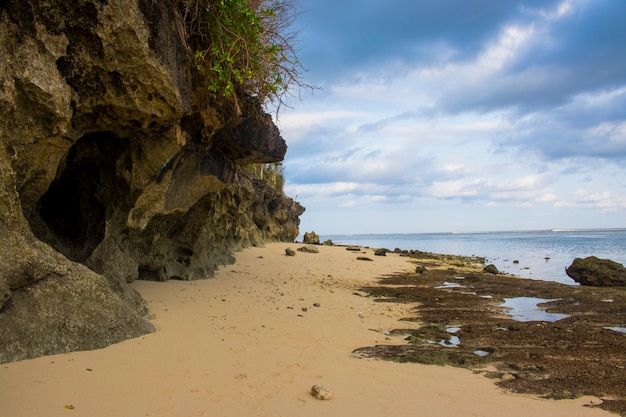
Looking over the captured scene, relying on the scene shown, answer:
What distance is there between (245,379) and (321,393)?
0.91 m

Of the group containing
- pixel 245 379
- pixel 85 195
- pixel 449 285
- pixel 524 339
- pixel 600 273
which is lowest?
pixel 449 285

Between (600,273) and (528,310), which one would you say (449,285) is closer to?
(528,310)

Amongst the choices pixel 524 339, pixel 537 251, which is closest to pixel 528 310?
pixel 524 339

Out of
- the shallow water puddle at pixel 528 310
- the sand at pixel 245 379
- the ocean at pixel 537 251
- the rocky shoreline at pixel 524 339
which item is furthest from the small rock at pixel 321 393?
the ocean at pixel 537 251

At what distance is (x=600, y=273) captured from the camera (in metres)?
15.0

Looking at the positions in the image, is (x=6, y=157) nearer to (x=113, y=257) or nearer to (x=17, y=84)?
(x=17, y=84)

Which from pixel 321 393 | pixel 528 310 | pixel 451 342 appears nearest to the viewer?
pixel 321 393

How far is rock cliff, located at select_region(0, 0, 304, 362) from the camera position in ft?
16.0

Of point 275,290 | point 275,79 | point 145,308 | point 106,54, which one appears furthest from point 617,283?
point 106,54

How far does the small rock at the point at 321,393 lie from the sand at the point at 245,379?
0.20ft

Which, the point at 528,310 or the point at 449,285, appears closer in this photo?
the point at 528,310

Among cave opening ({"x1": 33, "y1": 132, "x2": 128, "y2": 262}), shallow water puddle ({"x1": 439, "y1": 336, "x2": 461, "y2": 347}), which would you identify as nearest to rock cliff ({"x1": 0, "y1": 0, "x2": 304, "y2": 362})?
cave opening ({"x1": 33, "y1": 132, "x2": 128, "y2": 262})

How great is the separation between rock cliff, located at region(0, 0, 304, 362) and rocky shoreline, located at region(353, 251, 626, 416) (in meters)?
3.92

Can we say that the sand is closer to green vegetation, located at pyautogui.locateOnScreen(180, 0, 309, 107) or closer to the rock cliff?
the rock cliff
